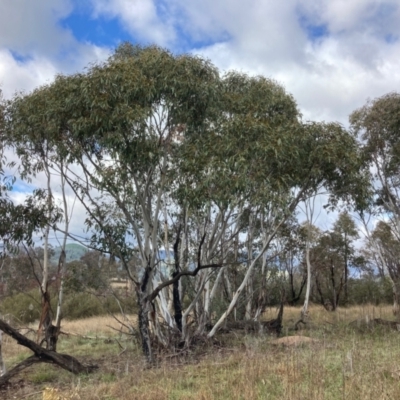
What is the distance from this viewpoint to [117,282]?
20.7 meters

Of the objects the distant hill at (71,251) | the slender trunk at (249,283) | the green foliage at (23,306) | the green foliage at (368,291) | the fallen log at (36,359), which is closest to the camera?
the fallen log at (36,359)

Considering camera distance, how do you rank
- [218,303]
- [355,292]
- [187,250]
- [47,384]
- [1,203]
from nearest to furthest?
[47,384]
[1,203]
[187,250]
[218,303]
[355,292]

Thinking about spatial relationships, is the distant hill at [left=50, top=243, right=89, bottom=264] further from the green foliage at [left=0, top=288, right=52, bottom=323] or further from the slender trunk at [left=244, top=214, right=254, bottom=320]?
the green foliage at [left=0, top=288, right=52, bottom=323]

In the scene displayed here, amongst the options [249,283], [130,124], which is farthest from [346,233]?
[130,124]

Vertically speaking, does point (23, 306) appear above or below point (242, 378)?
above

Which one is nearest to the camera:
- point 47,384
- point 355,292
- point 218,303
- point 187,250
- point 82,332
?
point 47,384

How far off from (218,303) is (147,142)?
801 centimetres

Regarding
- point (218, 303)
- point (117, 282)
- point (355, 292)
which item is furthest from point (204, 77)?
point (355, 292)

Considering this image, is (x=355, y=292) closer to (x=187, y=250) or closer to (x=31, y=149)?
(x=187, y=250)

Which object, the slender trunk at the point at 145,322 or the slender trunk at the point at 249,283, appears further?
the slender trunk at the point at 249,283

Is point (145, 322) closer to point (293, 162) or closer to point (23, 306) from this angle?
point (293, 162)

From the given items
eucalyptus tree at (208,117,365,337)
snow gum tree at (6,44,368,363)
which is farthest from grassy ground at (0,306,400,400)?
eucalyptus tree at (208,117,365,337)

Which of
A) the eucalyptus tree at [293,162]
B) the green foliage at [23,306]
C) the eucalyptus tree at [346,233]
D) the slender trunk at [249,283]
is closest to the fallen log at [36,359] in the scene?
the eucalyptus tree at [293,162]

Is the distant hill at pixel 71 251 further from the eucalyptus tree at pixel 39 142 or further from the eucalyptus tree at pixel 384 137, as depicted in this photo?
the eucalyptus tree at pixel 384 137
